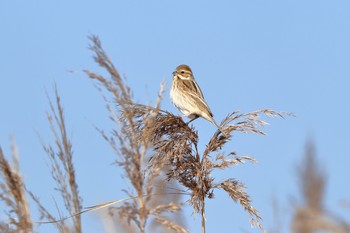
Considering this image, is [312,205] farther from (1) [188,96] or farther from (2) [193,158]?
(1) [188,96]

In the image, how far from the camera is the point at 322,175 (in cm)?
441

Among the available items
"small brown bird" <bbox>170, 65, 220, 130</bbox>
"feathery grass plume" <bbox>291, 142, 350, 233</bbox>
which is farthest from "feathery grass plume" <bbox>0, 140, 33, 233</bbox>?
"small brown bird" <bbox>170, 65, 220, 130</bbox>

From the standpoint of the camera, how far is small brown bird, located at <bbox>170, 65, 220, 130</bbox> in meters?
6.68

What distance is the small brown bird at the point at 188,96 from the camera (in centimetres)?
668

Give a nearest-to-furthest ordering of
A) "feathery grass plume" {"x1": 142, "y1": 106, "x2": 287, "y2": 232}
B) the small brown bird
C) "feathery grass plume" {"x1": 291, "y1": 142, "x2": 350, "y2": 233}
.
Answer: "feathery grass plume" {"x1": 291, "y1": 142, "x2": 350, "y2": 233}, "feathery grass plume" {"x1": 142, "y1": 106, "x2": 287, "y2": 232}, the small brown bird

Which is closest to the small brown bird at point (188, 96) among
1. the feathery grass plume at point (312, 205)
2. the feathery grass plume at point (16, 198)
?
the feathery grass plume at point (312, 205)

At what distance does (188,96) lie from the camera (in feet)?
23.4

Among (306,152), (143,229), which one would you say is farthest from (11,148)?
(306,152)

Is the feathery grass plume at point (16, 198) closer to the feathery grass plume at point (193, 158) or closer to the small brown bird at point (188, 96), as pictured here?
the feathery grass plume at point (193, 158)

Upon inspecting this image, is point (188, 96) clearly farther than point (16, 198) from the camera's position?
Yes

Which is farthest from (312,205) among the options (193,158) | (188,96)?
(188,96)

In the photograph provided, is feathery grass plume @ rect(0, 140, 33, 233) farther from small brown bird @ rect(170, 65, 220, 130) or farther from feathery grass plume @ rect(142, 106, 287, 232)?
small brown bird @ rect(170, 65, 220, 130)

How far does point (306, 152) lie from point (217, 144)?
4.80ft

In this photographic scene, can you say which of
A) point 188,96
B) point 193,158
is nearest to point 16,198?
point 193,158
